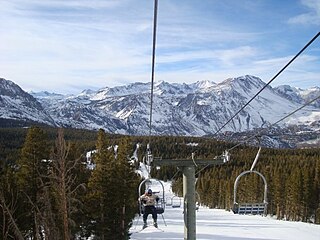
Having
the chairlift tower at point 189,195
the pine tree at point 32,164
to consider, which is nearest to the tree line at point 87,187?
the pine tree at point 32,164

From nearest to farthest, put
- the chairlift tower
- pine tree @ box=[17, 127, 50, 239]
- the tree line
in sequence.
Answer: the chairlift tower, the tree line, pine tree @ box=[17, 127, 50, 239]

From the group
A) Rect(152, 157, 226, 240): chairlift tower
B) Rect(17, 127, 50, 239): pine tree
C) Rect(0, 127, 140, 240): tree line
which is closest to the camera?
Rect(152, 157, 226, 240): chairlift tower

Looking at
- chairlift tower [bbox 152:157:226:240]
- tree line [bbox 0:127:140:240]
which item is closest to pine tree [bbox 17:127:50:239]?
tree line [bbox 0:127:140:240]

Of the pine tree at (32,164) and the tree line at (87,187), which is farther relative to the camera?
the pine tree at (32,164)

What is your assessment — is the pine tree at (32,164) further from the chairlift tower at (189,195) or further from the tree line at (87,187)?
the chairlift tower at (189,195)

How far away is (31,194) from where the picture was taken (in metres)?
26.6

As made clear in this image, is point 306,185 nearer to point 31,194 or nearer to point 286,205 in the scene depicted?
point 286,205

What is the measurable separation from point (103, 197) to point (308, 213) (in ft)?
157

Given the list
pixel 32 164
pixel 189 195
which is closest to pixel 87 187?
pixel 32 164

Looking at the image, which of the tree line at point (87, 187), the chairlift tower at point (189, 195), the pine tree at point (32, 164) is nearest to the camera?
the chairlift tower at point (189, 195)

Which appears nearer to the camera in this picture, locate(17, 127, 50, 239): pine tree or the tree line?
the tree line

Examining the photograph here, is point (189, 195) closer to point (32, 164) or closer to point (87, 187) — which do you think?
point (32, 164)

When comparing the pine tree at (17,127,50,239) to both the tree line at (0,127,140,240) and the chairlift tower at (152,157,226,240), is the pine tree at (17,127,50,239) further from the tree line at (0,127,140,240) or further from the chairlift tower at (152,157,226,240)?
the chairlift tower at (152,157,226,240)

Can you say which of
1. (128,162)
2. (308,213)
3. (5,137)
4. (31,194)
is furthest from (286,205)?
(5,137)
